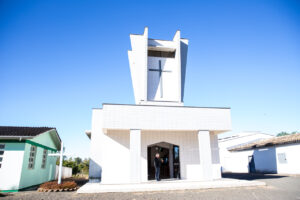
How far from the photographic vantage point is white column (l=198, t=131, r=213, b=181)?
1117 cm

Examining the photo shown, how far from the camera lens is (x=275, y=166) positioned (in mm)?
19641

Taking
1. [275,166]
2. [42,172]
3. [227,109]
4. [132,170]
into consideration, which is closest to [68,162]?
[42,172]

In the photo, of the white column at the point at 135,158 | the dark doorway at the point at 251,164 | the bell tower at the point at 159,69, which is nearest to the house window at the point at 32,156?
the white column at the point at 135,158

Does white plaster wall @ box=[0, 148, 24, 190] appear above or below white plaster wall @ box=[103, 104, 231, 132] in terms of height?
below

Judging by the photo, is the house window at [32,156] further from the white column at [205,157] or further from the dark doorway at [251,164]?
the dark doorway at [251,164]

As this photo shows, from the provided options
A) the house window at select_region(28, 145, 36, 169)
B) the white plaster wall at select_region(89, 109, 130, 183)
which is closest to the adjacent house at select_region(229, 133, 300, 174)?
the white plaster wall at select_region(89, 109, 130, 183)

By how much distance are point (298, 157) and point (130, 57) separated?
16.7m

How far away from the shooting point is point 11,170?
10172mm

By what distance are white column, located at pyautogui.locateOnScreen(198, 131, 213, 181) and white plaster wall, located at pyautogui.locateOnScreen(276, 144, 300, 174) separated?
11.2m

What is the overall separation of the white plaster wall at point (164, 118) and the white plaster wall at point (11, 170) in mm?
4645

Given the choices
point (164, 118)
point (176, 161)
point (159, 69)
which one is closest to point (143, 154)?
point (176, 161)

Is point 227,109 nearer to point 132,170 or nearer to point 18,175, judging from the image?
point 132,170

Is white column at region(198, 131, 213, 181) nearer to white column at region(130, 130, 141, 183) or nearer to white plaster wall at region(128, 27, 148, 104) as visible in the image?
white column at region(130, 130, 141, 183)

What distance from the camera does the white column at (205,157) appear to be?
11.2 meters
